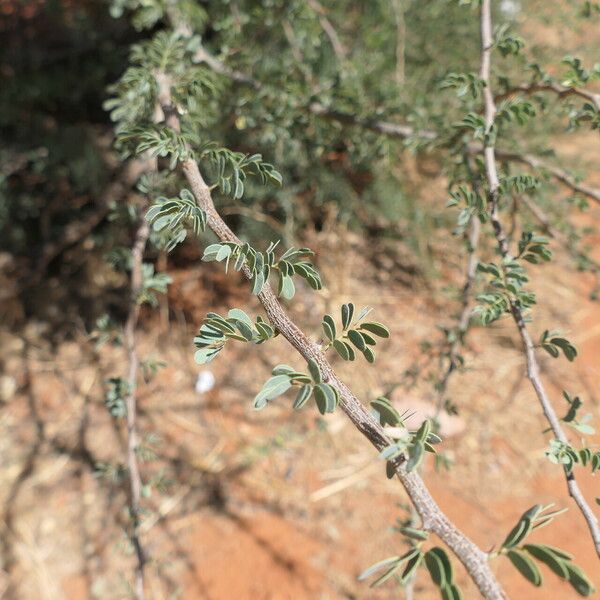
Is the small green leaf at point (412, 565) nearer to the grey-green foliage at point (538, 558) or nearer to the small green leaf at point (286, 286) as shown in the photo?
the grey-green foliage at point (538, 558)

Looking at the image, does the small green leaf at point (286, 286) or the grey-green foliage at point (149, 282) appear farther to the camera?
the grey-green foliage at point (149, 282)

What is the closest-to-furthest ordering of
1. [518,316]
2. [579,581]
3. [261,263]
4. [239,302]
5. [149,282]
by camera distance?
[579,581] → [261,263] → [518,316] → [149,282] → [239,302]

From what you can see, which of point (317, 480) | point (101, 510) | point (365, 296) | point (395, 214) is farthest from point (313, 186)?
point (101, 510)

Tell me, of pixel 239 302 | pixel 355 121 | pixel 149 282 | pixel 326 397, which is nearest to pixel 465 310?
pixel 355 121

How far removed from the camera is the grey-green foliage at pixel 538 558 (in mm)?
270

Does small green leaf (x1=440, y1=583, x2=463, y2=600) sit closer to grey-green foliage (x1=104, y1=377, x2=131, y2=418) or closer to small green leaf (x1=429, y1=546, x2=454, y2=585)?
small green leaf (x1=429, y1=546, x2=454, y2=585)

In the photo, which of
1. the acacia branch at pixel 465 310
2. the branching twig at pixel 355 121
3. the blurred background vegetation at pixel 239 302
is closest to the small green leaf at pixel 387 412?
the acacia branch at pixel 465 310

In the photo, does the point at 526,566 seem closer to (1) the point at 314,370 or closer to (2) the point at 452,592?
(2) the point at 452,592

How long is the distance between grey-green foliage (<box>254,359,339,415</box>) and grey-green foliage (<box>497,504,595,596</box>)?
121 millimetres

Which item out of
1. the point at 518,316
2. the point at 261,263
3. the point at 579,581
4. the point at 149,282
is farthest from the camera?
the point at 149,282

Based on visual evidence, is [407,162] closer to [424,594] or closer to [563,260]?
[563,260]

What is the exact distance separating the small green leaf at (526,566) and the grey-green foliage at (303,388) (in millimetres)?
122

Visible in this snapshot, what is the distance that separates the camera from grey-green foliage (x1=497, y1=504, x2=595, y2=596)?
27 cm

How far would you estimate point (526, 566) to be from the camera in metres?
0.29
